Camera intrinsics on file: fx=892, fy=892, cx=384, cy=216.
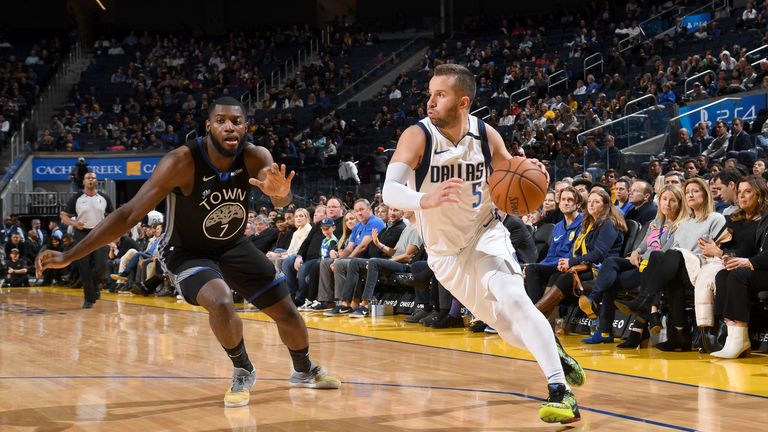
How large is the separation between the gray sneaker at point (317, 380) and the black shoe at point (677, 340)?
Result: 2.99 m

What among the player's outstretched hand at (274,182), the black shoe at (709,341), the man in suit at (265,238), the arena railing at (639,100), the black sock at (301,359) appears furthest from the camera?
the arena railing at (639,100)

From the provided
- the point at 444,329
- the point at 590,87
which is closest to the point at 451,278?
the point at 444,329

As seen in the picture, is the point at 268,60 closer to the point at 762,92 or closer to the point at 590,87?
the point at 590,87

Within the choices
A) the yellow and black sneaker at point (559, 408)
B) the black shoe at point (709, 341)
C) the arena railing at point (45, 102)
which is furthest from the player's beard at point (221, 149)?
the arena railing at point (45, 102)

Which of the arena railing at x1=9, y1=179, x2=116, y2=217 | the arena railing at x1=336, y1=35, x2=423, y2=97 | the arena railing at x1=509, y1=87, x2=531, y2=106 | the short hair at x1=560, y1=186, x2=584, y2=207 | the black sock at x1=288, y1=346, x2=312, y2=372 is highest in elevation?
the arena railing at x1=336, y1=35, x2=423, y2=97

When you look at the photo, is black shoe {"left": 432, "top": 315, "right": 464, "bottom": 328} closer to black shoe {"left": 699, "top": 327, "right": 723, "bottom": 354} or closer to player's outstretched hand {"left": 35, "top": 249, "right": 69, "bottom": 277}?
black shoe {"left": 699, "top": 327, "right": 723, "bottom": 354}

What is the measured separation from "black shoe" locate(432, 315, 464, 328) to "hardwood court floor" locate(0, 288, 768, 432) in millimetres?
243

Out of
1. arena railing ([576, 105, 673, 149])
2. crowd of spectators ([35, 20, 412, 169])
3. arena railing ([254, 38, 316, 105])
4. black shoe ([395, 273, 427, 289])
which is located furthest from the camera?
arena railing ([254, 38, 316, 105])

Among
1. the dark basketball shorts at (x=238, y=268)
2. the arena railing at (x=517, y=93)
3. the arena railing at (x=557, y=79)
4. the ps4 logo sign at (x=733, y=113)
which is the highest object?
the arena railing at (x=557, y=79)

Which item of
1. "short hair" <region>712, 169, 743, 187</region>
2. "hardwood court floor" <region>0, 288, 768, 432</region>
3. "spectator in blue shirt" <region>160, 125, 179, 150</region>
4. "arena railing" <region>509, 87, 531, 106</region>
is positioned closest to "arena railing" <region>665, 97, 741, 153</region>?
A: "arena railing" <region>509, 87, 531, 106</region>

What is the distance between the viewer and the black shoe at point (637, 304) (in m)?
7.00

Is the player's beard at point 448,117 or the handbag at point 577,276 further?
the handbag at point 577,276

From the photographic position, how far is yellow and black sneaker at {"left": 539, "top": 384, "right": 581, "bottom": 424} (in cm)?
406

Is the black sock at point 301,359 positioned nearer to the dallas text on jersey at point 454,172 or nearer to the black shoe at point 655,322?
the dallas text on jersey at point 454,172
